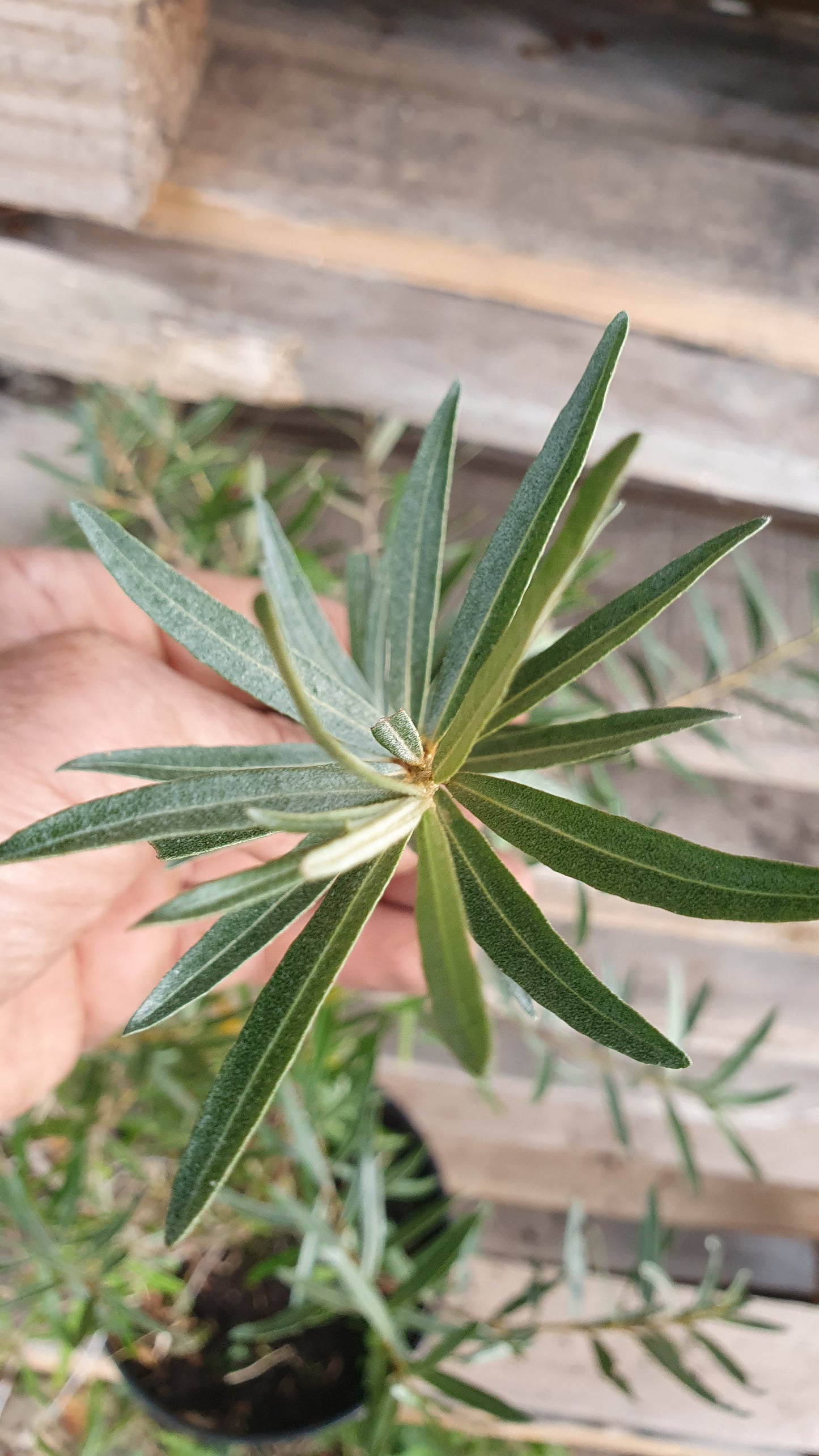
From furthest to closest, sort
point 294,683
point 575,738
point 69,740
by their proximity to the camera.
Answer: point 69,740
point 575,738
point 294,683

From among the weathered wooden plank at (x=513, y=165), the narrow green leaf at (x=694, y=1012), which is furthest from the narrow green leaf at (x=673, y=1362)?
the weathered wooden plank at (x=513, y=165)

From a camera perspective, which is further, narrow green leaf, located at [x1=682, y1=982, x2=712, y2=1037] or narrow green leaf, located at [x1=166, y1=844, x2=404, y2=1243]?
narrow green leaf, located at [x1=682, y1=982, x2=712, y2=1037]

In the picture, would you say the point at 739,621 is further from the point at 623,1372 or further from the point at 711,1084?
the point at 623,1372

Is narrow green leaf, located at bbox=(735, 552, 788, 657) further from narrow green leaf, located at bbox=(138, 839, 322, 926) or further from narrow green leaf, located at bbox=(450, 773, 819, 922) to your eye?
narrow green leaf, located at bbox=(138, 839, 322, 926)

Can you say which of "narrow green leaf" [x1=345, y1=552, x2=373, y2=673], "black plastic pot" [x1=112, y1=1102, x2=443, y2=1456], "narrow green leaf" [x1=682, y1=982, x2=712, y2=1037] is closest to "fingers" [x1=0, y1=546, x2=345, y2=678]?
"narrow green leaf" [x1=345, y1=552, x2=373, y2=673]

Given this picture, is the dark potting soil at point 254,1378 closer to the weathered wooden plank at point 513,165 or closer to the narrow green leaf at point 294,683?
the narrow green leaf at point 294,683

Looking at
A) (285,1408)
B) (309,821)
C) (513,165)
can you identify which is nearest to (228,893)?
(309,821)

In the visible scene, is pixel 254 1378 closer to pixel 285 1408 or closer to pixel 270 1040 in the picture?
pixel 285 1408
